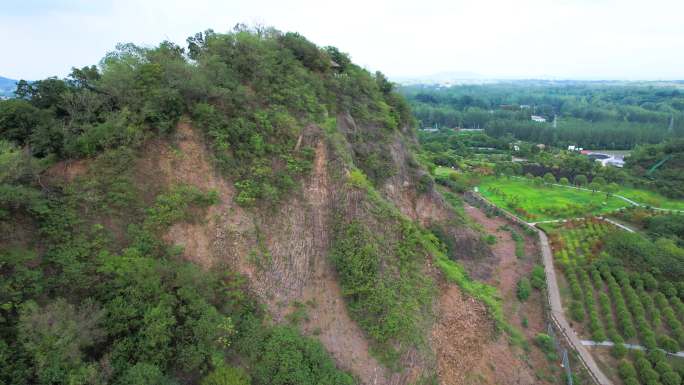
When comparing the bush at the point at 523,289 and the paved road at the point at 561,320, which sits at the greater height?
the bush at the point at 523,289

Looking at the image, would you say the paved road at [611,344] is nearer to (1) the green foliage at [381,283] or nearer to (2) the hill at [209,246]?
(2) the hill at [209,246]

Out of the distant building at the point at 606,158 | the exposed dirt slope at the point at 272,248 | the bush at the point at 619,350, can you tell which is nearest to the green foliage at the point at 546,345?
the bush at the point at 619,350

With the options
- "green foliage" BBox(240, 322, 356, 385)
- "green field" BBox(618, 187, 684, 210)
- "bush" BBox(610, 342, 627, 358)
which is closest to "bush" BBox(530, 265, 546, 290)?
"bush" BBox(610, 342, 627, 358)

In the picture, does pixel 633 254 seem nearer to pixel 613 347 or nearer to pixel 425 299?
pixel 613 347

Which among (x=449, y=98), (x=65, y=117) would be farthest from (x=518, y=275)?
(x=449, y=98)

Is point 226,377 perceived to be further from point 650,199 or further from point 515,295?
point 650,199

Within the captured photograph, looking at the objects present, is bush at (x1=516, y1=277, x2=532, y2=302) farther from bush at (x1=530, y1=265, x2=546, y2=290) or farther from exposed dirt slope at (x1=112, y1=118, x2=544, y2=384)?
exposed dirt slope at (x1=112, y1=118, x2=544, y2=384)
